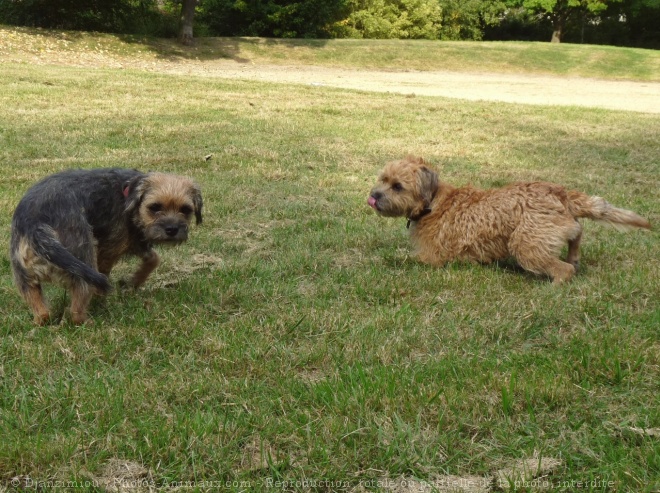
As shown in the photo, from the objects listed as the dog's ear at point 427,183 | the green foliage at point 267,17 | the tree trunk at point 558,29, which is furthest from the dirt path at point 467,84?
the tree trunk at point 558,29

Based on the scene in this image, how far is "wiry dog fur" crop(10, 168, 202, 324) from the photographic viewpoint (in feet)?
13.5

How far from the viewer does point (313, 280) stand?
5.30 meters

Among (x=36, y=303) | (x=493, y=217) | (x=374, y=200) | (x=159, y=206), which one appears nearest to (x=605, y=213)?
(x=493, y=217)

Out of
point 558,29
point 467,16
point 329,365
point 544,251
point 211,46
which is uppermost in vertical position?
point 467,16

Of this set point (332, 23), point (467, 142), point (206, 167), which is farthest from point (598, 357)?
point (332, 23)

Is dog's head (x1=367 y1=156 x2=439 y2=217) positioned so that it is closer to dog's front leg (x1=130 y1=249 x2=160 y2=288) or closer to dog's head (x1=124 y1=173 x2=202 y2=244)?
dog's head (x1=124 y1=173 x2=202 y2=244)

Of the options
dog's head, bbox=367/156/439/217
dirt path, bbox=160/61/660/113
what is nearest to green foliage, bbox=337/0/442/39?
dirt path, bbox=160/61/660/113

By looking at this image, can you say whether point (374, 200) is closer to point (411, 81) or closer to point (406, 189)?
point (406, 189)

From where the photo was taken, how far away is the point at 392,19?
42906 millimetres

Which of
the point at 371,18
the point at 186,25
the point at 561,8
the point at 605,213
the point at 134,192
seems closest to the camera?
the point at 134,192

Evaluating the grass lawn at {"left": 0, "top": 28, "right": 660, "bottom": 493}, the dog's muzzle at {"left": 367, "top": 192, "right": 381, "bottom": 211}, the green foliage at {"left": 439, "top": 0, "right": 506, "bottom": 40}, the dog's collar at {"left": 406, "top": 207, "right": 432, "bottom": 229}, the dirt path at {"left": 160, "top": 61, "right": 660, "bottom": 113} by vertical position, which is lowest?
the grass lawn at {"left": 0, "top": 28, "right": 660, "bottom": 493}

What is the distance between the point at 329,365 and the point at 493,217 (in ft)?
7.86

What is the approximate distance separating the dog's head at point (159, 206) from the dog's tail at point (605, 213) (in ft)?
10.5

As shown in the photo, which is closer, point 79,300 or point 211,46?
point 79,300
